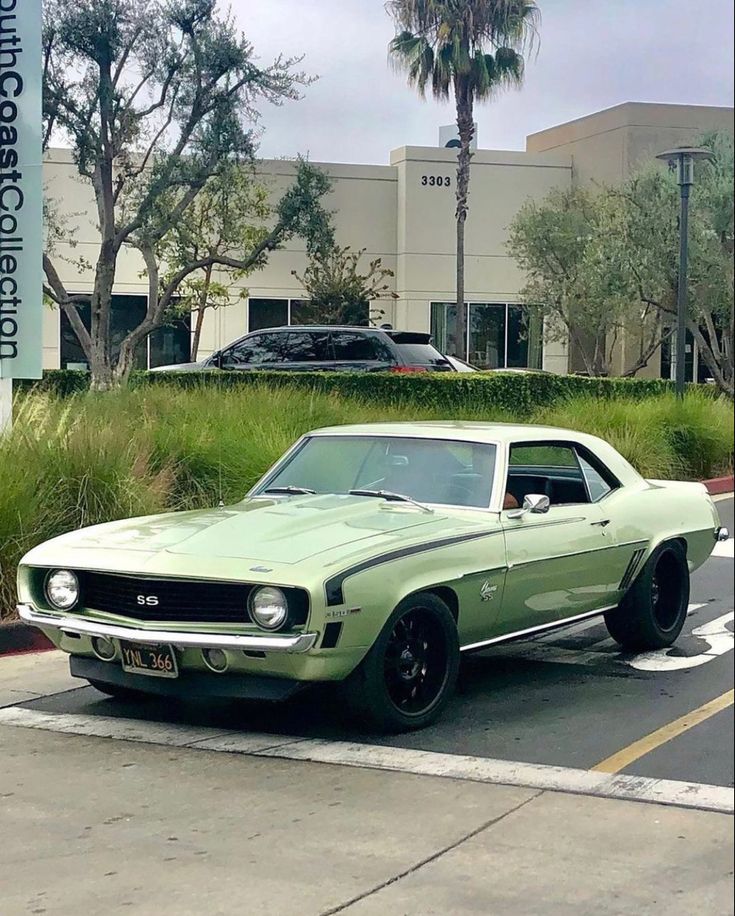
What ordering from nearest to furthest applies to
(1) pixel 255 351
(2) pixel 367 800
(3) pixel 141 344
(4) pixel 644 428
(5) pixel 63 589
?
1. (2) pixel 367 800
2. (5) pixel 63 589
3. (4) pixel 644 428
4. (1) pixel 255 351
5. (3) pixel 141 344

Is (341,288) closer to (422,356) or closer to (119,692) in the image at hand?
(422,356)

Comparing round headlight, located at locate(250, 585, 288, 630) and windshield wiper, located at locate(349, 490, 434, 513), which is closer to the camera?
round headlight, located at locate(250, 585, 288, 630)

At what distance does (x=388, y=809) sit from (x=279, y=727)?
1.36 metres

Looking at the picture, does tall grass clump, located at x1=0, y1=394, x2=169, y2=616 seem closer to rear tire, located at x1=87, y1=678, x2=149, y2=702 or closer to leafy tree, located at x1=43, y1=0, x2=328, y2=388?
rear tire, located at x1=87, y1=678, x2=149, y2=702

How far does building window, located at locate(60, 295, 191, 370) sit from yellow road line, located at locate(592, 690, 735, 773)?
14669mm

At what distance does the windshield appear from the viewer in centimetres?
650

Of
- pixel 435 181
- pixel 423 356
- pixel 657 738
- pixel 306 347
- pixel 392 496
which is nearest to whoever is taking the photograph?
pixel 657 738

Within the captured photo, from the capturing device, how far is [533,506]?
6258mm

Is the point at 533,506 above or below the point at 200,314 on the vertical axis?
below

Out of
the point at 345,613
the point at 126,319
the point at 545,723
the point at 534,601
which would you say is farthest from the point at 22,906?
the point at 126,319

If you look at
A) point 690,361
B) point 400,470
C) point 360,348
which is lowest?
point 400,470

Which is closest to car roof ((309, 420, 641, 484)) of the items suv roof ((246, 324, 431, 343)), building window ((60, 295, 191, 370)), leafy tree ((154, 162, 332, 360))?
suv roof ((246, 324, 431, 343))

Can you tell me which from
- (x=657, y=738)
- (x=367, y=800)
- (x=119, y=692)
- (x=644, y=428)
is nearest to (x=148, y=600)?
(x=119, y=692)

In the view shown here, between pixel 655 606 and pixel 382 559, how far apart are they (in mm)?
2527
